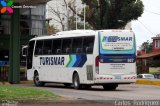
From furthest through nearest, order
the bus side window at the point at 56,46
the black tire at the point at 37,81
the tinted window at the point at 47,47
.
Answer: the black tire at the point at 37,81, the tinted window at the point at 47,47, the bus side window at the point at 56,46

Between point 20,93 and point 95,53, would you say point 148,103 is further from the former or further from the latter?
point 95,53

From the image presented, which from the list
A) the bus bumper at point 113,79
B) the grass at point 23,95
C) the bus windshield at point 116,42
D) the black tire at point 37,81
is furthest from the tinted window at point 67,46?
the grass at point 23,95

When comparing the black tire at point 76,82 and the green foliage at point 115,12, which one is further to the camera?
the green foliage at point 115,12

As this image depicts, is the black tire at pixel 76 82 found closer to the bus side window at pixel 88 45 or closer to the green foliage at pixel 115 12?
the bus side window at pixel 88 45

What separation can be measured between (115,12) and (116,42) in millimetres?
30842

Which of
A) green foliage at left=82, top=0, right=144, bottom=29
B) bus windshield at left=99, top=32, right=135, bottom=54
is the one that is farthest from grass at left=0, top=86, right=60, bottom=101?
green foliage at left=82, top=0, right=144, bottom=29

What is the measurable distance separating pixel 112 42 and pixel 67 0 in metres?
44.8

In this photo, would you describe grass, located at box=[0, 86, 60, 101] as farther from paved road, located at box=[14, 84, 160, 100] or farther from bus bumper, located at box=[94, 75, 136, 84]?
bus bumper, located at box=[94, 75, 136, 84]

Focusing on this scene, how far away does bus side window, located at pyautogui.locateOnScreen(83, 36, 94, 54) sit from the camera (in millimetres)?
25625

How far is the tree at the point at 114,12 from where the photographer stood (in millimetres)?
55719

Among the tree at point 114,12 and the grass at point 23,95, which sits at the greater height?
the tree at point 114,12

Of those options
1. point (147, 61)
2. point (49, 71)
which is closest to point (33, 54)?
point (49, 71)

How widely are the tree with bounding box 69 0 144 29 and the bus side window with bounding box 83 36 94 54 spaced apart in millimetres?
29565

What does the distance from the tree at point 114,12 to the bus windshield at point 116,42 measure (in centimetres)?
2966
